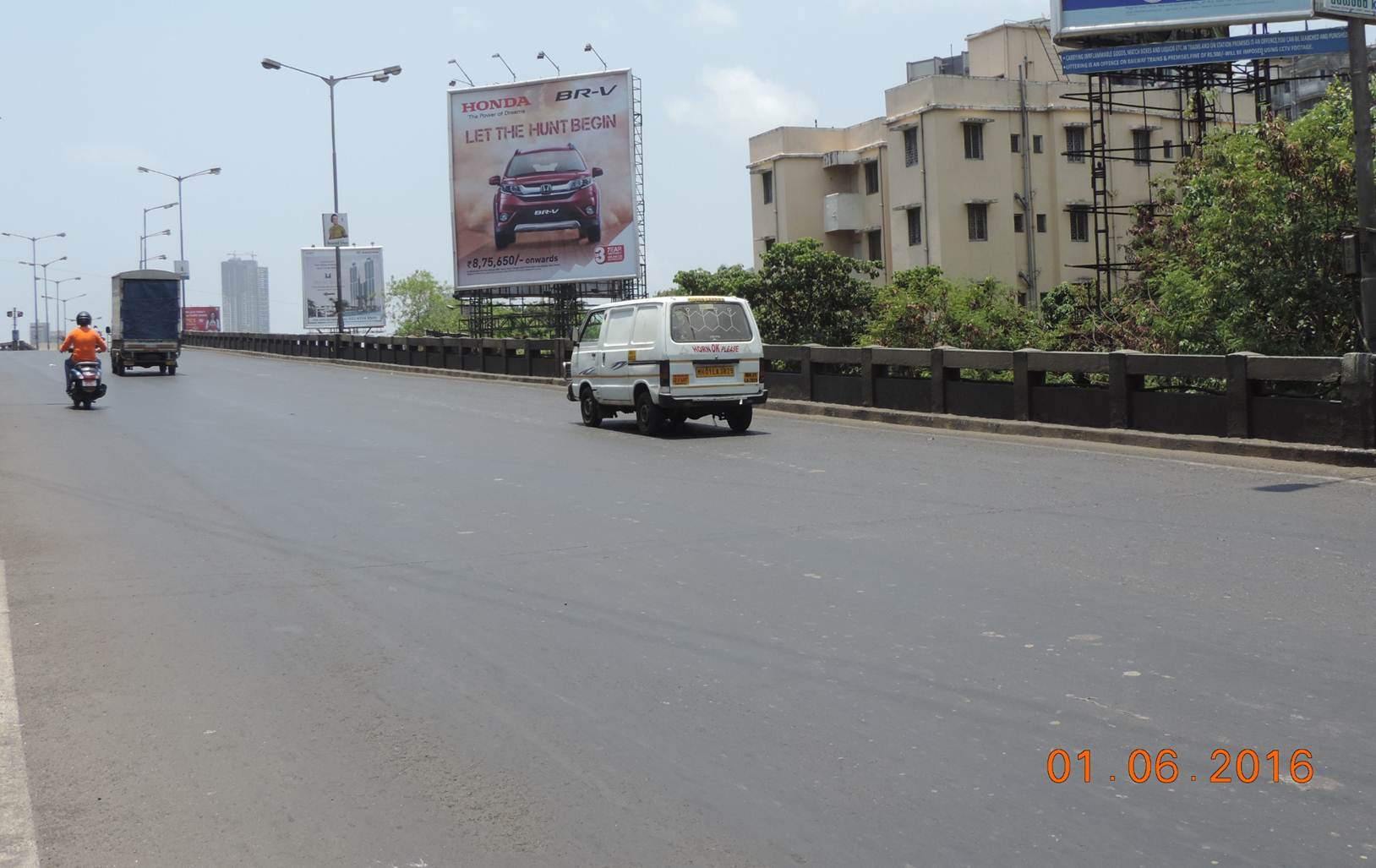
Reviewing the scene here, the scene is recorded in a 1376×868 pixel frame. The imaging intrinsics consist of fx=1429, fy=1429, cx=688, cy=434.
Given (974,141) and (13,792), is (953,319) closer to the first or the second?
(13,792)

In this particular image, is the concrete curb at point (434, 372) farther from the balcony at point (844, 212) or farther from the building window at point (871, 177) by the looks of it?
the building window at point (871, 177)

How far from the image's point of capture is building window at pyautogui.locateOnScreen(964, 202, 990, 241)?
54.0 metres

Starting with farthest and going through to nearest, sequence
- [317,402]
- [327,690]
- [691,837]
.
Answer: [317,402], [327,690], [691,837]

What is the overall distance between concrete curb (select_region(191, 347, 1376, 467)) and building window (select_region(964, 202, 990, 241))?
32.0 metres

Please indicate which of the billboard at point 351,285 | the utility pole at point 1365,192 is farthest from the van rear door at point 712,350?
the billboard at point 351,285

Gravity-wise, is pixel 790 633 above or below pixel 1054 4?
below

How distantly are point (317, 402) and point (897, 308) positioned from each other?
1111 centimetres

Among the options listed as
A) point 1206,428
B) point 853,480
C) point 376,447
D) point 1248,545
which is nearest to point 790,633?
point 1248,545

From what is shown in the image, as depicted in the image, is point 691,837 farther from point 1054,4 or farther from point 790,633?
point 1054,4

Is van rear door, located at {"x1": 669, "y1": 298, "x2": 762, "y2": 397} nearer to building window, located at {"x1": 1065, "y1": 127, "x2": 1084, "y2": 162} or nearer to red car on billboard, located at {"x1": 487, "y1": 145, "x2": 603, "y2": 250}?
red car on billboard, located at {"x1": 487, "y1": 145, "x2": 603, "y2": 250}

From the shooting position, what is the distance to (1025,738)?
5402mm

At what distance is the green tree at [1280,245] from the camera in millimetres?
18719

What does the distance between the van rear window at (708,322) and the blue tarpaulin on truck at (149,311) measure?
27.9 metres
